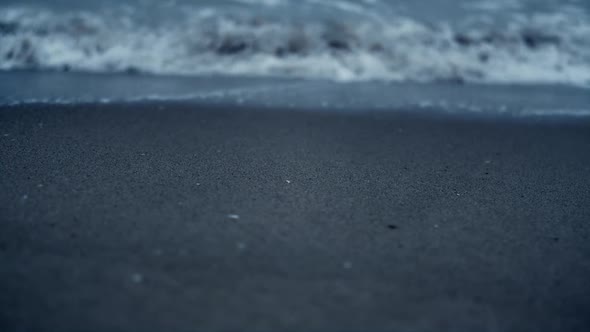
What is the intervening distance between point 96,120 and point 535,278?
290cm

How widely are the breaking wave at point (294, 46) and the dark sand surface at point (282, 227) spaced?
1.69 metres

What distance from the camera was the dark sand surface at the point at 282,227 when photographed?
5.23 feet

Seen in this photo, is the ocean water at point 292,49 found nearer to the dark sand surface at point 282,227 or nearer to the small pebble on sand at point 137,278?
the dark sand surface at point 282,227

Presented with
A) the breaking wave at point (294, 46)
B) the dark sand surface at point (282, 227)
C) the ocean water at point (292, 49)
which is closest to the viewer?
the dark sand surface at point (282, 227)

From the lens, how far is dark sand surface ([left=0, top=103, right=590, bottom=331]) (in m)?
1.59

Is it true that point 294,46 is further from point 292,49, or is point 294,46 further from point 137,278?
point 137,278

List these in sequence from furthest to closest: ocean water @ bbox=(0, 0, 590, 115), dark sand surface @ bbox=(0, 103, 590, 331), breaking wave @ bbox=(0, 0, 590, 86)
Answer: breaking wave @ bbox=(0, 0, 590, 86) → ocean water @ bbox=(0, 0, 590, 115) → dark sand surface @ bbox=(0, 103, 590, 331)

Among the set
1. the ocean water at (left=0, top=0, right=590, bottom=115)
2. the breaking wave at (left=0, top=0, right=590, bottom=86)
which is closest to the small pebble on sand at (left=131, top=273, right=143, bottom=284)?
the ocean water at (left=0, top=0, right=590, bottom=115)

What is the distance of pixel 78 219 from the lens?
2.06 meters

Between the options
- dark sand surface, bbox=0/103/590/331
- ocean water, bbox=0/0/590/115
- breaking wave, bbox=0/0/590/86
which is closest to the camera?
dark sand surface, bbox=0/103/590/331

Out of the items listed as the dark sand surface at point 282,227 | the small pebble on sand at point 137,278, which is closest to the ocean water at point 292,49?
the dark sand surface at point 282,227

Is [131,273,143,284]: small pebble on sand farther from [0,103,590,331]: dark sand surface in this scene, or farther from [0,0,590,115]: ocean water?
[0,0,590,115]: ocean water

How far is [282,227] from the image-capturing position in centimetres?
208

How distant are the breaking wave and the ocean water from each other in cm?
1
